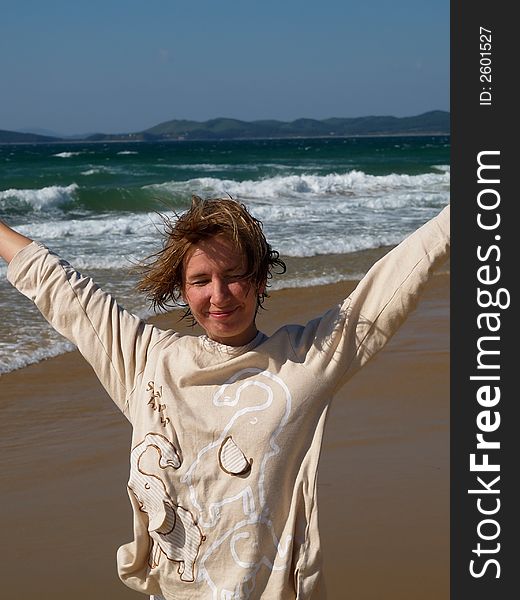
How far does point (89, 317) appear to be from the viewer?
2.11 meters

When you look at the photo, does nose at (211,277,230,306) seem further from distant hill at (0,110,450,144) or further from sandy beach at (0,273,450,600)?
distant hill at (0,110,450,144)

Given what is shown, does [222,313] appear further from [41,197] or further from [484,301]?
[41,197]

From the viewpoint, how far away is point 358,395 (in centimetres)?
594

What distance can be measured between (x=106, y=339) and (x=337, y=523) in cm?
242

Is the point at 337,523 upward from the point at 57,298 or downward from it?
downward

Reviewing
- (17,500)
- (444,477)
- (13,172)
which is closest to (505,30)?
(444,477)

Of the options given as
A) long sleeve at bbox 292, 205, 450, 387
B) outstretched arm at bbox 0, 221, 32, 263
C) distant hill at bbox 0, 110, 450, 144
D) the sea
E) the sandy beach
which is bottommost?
the sandy beach

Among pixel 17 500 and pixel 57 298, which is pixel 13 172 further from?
pixel 57 298

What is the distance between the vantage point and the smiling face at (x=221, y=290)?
2.02 metres

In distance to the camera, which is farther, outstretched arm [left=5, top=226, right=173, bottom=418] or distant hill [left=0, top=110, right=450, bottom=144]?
distant hill [left=0, top=110, right=450, bottom=144]

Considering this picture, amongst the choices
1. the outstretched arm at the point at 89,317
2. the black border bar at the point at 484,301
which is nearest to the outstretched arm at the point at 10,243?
the outstretched arm at the point at 89,317

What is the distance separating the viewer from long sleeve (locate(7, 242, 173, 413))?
2.10 m

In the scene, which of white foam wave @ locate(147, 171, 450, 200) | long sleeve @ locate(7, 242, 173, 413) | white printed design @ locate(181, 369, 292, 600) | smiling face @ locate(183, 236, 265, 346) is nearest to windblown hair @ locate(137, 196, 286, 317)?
smiling face @ locate(183, 236, 265, 346)

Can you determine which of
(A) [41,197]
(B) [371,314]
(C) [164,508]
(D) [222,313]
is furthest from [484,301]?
(A) [41,197]
